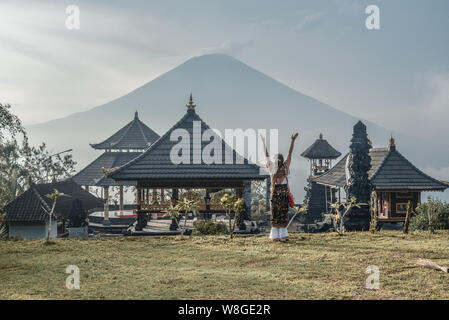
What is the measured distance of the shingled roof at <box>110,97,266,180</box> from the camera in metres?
14.8

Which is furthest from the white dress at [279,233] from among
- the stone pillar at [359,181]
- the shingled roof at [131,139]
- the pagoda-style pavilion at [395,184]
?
the shingled roof at [131,139]

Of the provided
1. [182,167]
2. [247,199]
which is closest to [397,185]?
[247,199]

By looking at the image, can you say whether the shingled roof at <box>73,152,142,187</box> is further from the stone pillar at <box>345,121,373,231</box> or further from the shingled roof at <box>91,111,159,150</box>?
the stone pillar at <box>345,121,373,231</box>

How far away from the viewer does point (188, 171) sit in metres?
15.1

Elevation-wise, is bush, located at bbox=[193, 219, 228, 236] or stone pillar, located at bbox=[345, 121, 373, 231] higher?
stone pillar, located at bbox=[345, 121, 373, 231]

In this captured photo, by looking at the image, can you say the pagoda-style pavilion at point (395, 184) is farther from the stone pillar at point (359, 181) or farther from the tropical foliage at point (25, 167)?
the tropical foliage at point (25, 167)

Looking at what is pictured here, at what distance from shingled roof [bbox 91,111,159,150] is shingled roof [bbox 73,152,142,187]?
1.84 feet

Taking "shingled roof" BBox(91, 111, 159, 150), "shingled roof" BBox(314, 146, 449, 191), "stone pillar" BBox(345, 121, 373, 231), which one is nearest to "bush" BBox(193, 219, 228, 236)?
"stone pillar" BBox(345, 121, 373, 231)

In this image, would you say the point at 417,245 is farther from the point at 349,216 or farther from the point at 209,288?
the point at 209,288

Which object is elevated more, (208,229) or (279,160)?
(279,160)

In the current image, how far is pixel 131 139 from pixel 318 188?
14920 mm

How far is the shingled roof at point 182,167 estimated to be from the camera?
1484 cm

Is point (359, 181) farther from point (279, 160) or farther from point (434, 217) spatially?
point (279, 160)
